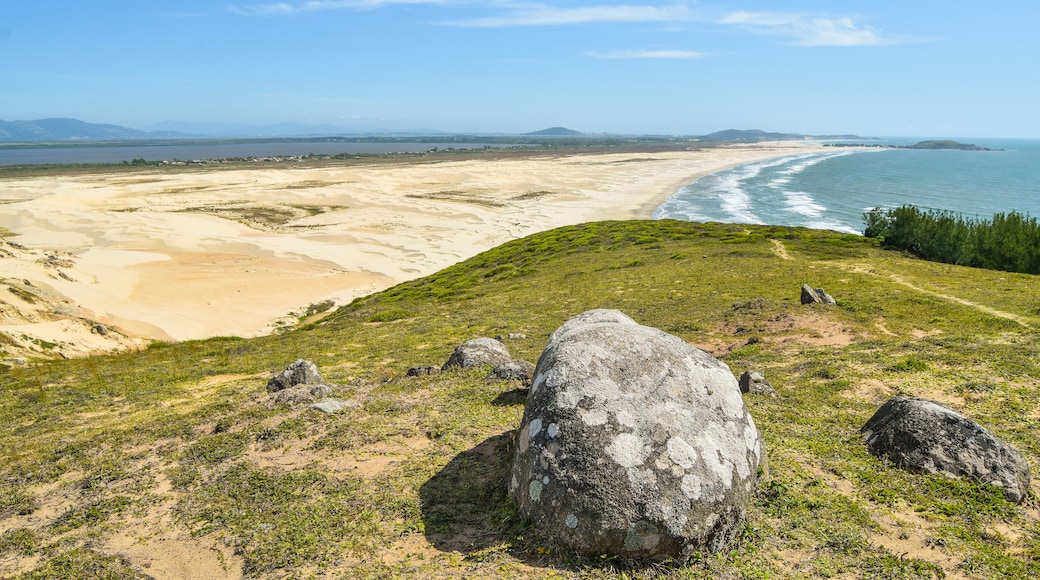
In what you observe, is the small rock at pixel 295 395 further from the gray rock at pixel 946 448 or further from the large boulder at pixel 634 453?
the gray rock at pixel 946 448

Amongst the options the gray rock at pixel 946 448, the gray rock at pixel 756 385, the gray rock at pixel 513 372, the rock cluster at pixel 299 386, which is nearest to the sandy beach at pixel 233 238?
the rock cluster at pixel 299 386

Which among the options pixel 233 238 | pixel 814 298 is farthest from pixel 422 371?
pixel 233 238

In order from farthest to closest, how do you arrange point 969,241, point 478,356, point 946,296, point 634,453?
point 969,241, point 946,296, point 478,356, point 634,453

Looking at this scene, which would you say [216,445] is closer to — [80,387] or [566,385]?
[566,385]

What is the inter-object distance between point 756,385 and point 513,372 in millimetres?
6755

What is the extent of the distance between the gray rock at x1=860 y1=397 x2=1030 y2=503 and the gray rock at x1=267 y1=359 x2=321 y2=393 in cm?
1485

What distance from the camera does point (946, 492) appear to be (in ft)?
32.6

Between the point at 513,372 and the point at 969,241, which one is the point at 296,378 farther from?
the point at 969,241

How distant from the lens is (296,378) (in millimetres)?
17594

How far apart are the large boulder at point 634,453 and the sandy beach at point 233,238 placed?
31.6 metres

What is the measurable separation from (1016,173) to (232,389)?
22606 cm

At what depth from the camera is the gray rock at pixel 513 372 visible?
16719 mm

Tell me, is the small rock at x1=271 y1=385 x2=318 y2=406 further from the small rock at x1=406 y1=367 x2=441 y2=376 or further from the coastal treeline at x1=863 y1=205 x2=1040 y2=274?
the coastal treeline at x1=863 y1=205 x2=1040 y2=274

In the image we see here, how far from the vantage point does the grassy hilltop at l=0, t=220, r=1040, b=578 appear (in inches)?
344
